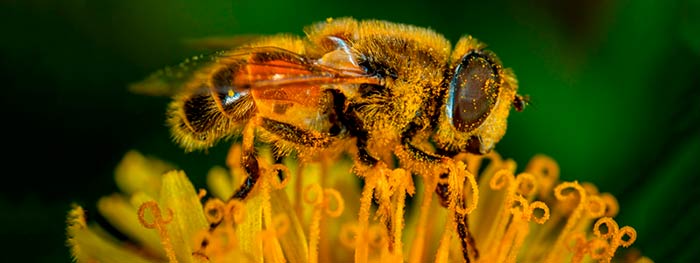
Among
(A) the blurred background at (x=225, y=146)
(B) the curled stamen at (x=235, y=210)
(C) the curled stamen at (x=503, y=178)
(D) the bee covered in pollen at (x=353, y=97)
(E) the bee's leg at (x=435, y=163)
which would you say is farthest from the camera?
(A) the blurred background at (x=225, y=146)

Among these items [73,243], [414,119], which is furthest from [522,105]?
[73,243]

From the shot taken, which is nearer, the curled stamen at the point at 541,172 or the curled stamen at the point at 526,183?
the curled stamen at the point at 526,183

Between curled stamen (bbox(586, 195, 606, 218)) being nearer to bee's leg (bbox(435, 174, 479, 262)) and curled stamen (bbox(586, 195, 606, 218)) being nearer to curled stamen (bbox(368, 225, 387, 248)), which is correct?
bee's leg (bbox(435, 174, 479, 262))

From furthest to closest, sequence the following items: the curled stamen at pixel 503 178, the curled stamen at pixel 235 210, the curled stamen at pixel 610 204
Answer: the curled stamen at pixel 610 204
the curled stamen at pixel 503 178
the curled stamen at pixel 235 210

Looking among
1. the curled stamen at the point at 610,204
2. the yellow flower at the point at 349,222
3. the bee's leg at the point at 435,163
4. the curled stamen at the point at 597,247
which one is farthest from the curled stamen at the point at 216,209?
the curled stamen at the point at 610,204

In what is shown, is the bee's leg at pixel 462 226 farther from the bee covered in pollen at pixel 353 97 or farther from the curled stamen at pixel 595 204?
the curled stamen at pixel 595 204

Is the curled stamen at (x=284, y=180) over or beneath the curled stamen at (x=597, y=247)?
over

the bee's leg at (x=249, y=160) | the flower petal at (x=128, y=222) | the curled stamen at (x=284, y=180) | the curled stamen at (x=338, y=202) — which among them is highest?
the bee's leg at (x=249, y=160)

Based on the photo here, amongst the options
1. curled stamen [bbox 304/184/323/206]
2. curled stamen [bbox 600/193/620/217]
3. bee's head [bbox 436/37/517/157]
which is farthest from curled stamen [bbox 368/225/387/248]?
curled stamen [bbox 600/193/620/217]
